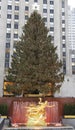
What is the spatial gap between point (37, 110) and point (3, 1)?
56.6m

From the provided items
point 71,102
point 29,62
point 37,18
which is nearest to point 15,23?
point 37,18

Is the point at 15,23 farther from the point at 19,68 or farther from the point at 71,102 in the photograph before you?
the point at 71,102

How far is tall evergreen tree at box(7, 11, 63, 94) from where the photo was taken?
29.1 metres

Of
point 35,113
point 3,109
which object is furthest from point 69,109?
point 3,109

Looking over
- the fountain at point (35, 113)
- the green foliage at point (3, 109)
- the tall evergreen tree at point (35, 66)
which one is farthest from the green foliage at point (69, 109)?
the green foliage at point (3, 109)

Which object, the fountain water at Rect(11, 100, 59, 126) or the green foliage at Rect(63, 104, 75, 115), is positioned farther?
the green foliage at Rect(63, 104, 75, 115)

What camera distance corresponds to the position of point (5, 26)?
68.0m

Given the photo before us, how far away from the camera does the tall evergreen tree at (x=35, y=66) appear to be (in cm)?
2909

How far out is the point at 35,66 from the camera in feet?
96.9

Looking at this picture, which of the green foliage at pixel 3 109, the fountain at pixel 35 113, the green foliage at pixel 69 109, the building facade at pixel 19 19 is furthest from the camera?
the building facade at pixel 19 19

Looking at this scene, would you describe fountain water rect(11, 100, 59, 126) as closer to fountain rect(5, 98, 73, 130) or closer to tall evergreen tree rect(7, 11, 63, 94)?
fountain rect(5, 98, 73, 130)

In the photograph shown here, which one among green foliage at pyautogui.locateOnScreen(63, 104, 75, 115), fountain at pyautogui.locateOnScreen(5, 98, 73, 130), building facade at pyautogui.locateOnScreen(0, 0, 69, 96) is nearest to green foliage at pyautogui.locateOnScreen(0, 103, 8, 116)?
fountain at pyautogui.locateOnScreen(5, 98, 73, 130)

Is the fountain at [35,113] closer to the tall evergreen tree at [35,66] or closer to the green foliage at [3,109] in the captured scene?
the green foliage at [3,109]

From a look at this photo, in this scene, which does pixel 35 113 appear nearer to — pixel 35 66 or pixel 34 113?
pixel 34 113
